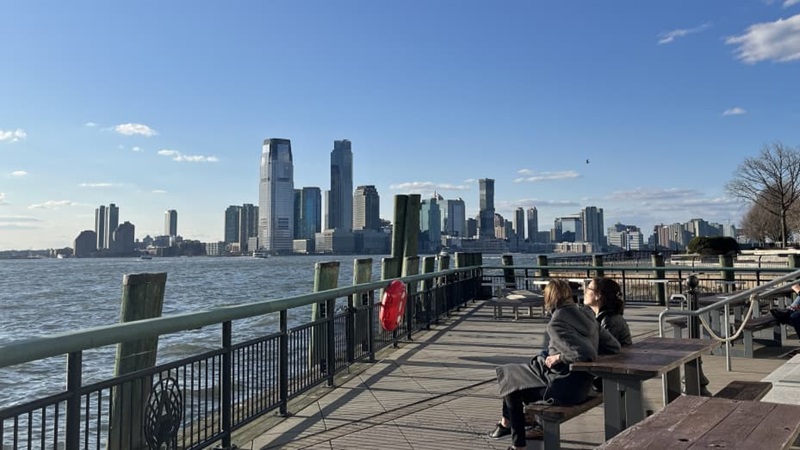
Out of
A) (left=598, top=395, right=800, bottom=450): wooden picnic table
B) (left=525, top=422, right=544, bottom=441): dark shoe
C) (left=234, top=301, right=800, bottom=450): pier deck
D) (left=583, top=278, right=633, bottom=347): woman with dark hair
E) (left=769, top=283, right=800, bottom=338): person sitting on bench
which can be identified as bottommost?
(left=234, top=301, right=800, bottom=450): pier deck

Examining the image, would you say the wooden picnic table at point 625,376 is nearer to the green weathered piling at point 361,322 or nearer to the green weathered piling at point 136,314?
the green weathered piling at point 136,314

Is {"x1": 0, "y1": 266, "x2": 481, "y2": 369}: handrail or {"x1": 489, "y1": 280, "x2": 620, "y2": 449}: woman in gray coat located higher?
{"x1": 0, "y1": 266, "x2": 481, "y2": 369}: handrail

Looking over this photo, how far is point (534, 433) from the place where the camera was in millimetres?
4484

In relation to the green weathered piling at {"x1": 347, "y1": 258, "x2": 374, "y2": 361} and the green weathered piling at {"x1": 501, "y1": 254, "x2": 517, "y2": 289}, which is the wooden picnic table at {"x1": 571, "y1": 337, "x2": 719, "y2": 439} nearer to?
the green weathered piling at {"x1": 347, "y1": 258, "x2": 374, "y2": 361}

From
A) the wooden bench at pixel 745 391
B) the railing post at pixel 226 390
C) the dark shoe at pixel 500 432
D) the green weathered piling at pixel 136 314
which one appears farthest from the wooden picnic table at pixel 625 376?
the green weathered piling at pixel 136 314

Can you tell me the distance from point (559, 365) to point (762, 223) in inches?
2831

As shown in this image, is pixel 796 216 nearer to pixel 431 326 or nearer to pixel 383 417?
pixel 431 326

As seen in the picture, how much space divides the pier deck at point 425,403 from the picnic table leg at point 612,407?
634mm

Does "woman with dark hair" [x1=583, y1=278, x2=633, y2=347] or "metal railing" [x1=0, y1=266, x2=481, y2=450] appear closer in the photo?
"metal railing" [x1=0, y1=266, x2=481, y2=450]

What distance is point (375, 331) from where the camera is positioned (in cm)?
888

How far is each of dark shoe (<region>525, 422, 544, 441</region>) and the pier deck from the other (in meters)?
0.05

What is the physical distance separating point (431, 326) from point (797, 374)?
6.43 meters

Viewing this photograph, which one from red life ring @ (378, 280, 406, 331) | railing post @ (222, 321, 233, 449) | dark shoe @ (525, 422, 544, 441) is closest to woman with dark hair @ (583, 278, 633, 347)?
dark shoe @ (525, 422, 544, 441)

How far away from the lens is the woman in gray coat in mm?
4117
